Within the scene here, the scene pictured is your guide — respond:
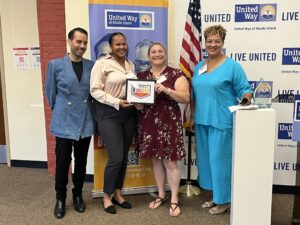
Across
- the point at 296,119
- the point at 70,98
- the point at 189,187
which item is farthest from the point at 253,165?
the point at 70,98

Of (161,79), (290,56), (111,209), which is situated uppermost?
(290,56)

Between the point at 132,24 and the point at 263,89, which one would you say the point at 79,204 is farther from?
the point at 263,89

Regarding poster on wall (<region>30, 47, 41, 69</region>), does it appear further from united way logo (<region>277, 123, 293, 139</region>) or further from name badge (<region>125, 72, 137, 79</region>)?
united way logo (<region>277, 123, 293, 139</region>)

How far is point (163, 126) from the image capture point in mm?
2730

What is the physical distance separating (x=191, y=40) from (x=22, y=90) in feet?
7.10

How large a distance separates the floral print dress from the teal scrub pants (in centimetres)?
20

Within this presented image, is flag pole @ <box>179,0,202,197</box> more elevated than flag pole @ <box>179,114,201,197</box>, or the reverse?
flag pole @ <box>179,0,202,197</box>

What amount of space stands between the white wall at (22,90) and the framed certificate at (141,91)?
1.78m

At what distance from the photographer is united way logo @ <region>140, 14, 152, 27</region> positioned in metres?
3.04

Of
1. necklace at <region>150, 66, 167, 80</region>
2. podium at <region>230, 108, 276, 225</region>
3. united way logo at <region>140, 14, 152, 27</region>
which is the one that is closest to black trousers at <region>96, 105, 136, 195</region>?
necklace at <region>150, 66, 167, 80</region>

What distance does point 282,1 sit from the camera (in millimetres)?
3041

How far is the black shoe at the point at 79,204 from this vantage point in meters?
2.92

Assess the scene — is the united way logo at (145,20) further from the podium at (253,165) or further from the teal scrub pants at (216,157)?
the podium at (253,165)

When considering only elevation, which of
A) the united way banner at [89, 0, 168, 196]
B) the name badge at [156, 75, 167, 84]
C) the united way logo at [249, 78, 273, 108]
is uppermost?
the united way banner at [89, 0, 168, 196]
